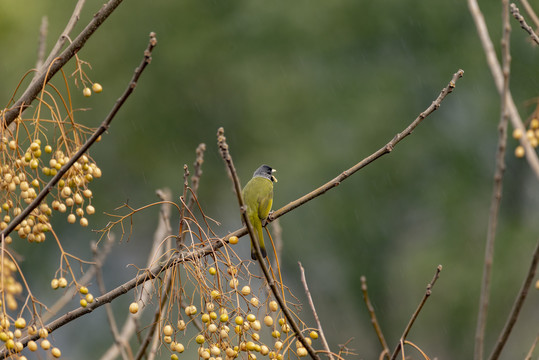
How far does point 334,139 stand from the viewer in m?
17.4

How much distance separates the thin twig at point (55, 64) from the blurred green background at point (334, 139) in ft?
43.2

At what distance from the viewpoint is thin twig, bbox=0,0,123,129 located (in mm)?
2590

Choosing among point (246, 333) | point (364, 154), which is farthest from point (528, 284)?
point (364, 154)

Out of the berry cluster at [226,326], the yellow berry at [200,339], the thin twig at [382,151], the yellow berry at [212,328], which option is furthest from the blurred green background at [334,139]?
the yellow berry at [200,339]

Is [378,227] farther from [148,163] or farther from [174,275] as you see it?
[174,275]

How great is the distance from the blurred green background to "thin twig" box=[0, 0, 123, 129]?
43.2 ft

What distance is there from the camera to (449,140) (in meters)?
17.5

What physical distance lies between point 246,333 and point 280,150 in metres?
15.4

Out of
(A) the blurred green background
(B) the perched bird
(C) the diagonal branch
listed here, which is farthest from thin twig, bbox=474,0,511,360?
(A) the blurred green background

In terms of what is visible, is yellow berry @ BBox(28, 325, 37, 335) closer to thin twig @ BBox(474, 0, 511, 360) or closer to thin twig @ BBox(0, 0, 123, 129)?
thin twig @ BBox(0, 0, 123, 129)

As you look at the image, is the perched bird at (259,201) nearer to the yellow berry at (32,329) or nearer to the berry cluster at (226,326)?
the berry cluster at (226,326)

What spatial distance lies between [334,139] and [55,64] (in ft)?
49.0

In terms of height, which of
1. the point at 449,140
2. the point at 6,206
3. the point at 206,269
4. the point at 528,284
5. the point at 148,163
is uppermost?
the point at 148,163

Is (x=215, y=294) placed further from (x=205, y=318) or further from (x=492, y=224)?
(x=492, y=224)
